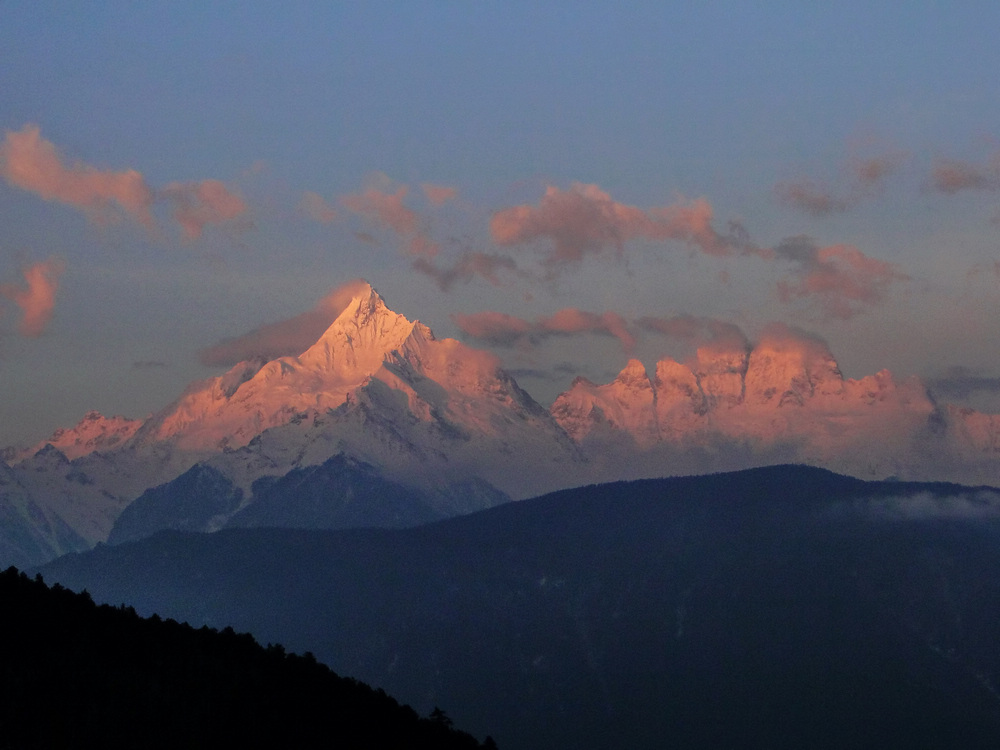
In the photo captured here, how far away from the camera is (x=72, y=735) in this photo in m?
199

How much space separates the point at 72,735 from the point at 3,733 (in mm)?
7644

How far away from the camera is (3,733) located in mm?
193625
